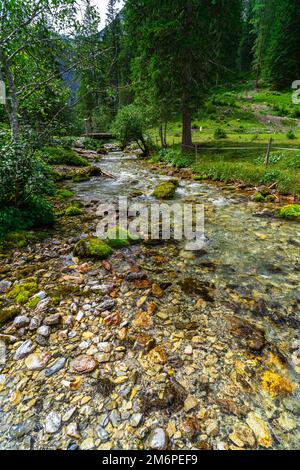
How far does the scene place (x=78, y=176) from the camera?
13.0 metres

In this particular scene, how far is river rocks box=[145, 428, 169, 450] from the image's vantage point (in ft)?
6.02

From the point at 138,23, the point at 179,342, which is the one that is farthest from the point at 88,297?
the point at 138,23

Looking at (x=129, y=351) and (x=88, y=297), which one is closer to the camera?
(x=129, y=351)

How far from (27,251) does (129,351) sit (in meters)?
3.26

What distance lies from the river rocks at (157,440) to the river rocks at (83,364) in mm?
869

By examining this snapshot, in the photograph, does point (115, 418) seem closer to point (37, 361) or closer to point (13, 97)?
point (37, 361)

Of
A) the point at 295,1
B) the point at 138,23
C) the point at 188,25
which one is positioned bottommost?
the point at 188,25

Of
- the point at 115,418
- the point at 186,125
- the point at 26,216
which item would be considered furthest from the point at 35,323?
the point at 186,125

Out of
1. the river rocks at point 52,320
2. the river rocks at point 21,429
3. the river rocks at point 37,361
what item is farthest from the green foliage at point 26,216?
the river rocks at point 21,429

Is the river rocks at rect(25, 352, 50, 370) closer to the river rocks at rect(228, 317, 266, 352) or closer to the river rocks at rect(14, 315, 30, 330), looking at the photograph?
the river rocks at rect(14, 315, 30, 330)

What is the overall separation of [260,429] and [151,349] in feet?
4.02

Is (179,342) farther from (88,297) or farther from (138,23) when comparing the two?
(138,23)

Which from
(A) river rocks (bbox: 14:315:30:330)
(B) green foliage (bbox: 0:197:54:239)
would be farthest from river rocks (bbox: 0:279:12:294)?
(B) green foliage (bbox: 0:197:54:239)

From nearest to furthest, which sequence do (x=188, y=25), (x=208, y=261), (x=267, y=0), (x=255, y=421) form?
(x=255, y=421), (x=208, y=261), (x=188, y=25), (x=267, y=0)
